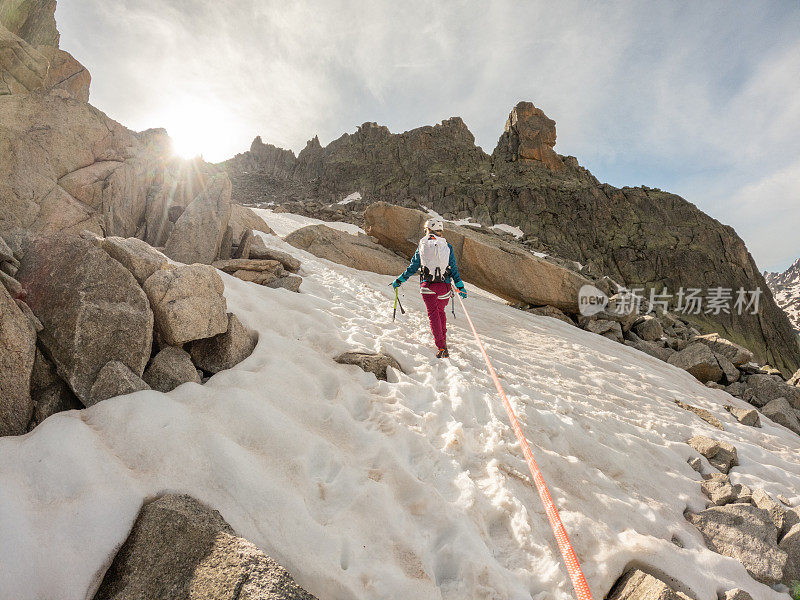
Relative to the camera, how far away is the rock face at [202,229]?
904 cm

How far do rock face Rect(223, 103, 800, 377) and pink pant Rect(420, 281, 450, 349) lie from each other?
108 feet

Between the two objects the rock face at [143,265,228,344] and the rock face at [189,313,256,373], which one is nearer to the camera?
the rock face at [143,265,228,344]

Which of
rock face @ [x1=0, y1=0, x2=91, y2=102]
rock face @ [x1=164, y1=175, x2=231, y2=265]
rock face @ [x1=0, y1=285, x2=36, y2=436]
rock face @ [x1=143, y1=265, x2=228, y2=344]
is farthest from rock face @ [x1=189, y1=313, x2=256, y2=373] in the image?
rock face @ [x1=0, y1=0, x2=91, y2=102]

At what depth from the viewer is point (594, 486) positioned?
13.8 feet

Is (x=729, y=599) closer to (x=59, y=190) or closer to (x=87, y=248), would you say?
(x=87, y=248)

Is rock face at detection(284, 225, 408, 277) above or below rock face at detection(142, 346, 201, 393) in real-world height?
above

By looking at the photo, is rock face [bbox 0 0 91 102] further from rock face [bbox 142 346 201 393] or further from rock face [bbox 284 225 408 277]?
rock face [bbox 284 225 408 277]

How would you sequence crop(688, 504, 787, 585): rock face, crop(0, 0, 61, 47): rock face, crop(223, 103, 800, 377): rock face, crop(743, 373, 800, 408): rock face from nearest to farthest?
crop(688, 504, 787, 585): rock face, crop(743, 373, 800, 408): rock face, crop(0, 0, 61, 47): rock face, crop(223, 103, 800, 377): rock face

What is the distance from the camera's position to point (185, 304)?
4.31 m

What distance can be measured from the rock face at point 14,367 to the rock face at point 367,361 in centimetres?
351

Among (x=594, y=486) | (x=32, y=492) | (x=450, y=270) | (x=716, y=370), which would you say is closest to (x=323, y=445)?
(x=32, y=492)

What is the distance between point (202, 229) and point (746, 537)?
1173 cm

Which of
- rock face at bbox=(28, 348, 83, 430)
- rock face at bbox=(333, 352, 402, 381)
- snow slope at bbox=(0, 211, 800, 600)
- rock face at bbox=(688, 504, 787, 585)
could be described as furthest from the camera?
rock face at bbox=(333, 352, 402, 381)

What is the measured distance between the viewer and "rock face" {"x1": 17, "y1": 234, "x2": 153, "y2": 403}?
337 centimetres
